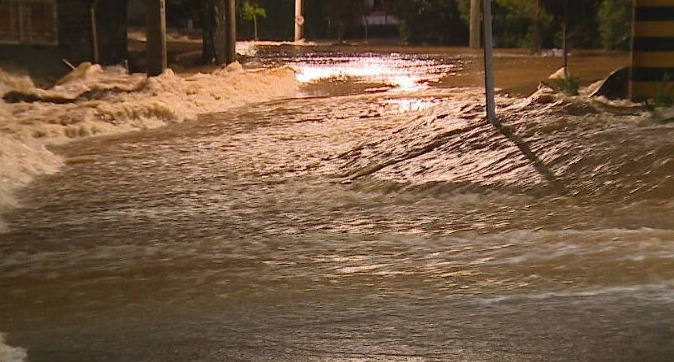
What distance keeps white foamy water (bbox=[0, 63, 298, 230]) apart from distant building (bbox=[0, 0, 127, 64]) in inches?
73.0

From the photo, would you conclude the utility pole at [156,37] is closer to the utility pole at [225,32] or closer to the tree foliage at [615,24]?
the utility pole at [225,32]

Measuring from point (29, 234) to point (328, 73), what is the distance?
16.3 metres

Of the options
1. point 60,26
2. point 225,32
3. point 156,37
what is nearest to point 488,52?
point 156,37

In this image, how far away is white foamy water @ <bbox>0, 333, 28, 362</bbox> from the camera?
450 cm

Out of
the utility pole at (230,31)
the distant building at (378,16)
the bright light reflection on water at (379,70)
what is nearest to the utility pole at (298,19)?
the distant building at (378,16)

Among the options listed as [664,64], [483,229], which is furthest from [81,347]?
[664,64]

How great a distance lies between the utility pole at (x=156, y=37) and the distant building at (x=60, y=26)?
3.26 m

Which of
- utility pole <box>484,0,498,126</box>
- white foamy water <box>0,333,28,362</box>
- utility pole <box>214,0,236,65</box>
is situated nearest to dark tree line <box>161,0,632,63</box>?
utility pole <box>214,0,236,65</box>

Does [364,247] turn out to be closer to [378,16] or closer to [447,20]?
[447,20]

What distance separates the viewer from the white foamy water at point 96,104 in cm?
1102

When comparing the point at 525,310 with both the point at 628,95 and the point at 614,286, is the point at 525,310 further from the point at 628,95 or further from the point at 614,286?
the point at 628,95

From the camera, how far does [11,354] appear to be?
4.57 metres

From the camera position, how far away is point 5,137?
11727 mm

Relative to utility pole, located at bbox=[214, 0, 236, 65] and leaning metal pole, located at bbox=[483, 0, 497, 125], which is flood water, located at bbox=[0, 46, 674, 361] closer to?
leaning metal pole, located at bbox=[483, 0, 497, 125]
